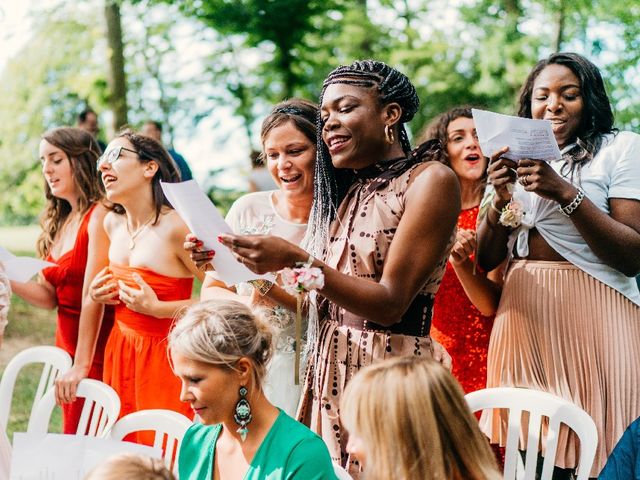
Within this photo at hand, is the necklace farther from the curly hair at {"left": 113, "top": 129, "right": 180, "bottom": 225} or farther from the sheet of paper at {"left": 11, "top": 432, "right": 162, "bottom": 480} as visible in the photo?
the sheet of paper at {"left": 11, "top": 432, "right": 162, "bottom": 480}

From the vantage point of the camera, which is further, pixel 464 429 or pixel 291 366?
pixel 291 366

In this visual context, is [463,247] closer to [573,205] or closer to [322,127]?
[573,205]

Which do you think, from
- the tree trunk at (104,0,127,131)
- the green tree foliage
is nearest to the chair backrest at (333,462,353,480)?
the tree trunk at (104,0,127,131)

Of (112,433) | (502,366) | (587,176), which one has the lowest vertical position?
(112,433)

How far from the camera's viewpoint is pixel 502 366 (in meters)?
2.84

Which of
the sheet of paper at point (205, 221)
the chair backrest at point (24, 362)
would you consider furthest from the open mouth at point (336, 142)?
the chair backrest at point (24, 362)

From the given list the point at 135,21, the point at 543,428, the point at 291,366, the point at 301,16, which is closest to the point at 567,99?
the point at 543,428

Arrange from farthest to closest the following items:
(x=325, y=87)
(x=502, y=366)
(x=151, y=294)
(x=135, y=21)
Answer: (x=135, y=21) < (x=151, y=294) < (x=502, y=366) < (x=325, y=87)

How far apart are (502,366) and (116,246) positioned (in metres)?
1.83

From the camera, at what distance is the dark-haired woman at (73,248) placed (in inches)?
139

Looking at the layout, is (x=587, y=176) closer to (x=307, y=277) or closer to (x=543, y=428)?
(x=543, y=428)

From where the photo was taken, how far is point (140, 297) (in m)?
3.25

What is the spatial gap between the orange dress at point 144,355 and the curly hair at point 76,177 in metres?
0.69

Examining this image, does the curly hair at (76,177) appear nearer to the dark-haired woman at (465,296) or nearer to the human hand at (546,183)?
the dark-haired woman at (465,296)
